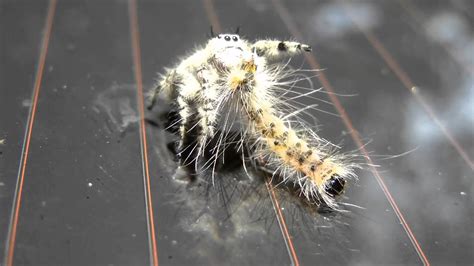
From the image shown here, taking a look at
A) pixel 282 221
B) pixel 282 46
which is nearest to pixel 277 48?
pixel 282 46

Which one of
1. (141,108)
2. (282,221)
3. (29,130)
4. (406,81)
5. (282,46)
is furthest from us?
(406,81)

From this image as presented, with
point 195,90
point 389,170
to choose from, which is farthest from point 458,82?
point 195,90

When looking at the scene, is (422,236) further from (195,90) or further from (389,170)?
(195,90)

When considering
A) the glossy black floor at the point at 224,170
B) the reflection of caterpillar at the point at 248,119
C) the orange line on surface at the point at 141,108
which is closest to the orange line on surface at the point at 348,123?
the glossy black floor at the point at 224,170

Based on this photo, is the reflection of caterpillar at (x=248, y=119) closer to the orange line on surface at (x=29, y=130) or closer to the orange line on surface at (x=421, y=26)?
the orange line on surface at (x=29, y=130)

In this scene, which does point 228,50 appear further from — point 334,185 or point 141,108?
point 334,185

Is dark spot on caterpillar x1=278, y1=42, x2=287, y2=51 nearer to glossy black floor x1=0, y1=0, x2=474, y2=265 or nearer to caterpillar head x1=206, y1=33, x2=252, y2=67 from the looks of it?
caterpillar head x1=206, y1=33, x2=252, y2=67
